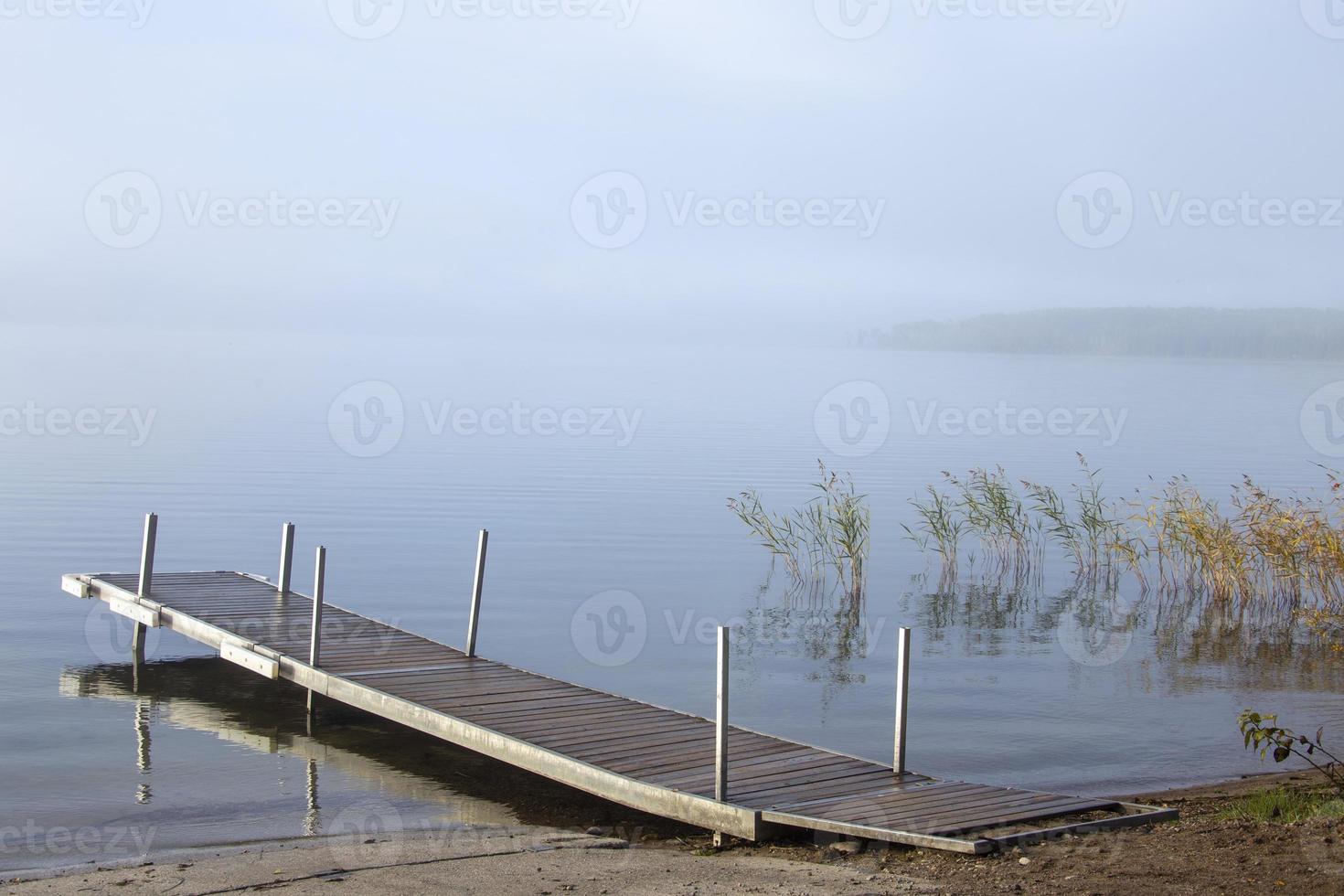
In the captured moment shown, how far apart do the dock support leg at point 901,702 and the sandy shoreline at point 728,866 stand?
48.5 inches

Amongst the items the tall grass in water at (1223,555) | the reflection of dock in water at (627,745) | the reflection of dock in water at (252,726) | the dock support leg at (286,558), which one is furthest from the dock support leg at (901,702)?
the dock support leg at (286,558)

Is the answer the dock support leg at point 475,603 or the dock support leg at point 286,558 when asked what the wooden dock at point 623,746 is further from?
the dock support leg at point 286,558

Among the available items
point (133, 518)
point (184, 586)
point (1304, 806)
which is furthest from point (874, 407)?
point (1304, 806)

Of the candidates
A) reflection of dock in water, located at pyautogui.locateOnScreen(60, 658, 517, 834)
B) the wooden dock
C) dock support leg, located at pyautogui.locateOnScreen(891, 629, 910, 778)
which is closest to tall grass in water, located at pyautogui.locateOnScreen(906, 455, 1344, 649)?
dock support leg, located at pyautogui.locateOnScreen(891, 629, 910, 778)

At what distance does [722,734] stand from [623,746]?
5.38 feet

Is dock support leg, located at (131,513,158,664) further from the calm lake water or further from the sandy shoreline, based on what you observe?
the sandy shoreline

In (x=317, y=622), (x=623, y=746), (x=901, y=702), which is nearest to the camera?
(x=901, y=702)

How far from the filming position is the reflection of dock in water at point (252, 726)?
10.6 metres

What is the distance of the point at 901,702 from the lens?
9586 mm

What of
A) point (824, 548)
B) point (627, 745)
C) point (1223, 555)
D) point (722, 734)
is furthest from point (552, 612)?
point (722, 734)

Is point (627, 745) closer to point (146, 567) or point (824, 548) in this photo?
point (146, 567)

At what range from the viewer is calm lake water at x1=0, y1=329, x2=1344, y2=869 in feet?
38.3

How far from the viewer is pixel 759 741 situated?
33.9 feet

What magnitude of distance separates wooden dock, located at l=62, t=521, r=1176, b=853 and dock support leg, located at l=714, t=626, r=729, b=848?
0.02 metres
